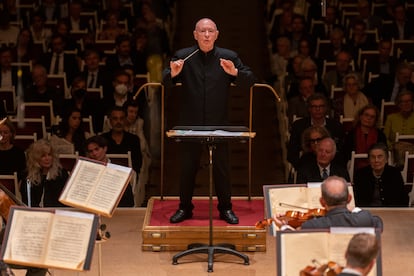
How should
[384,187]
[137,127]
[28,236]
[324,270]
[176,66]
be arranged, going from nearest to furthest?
[324,270], [28,236], [176,66], [384,187], [137,127]

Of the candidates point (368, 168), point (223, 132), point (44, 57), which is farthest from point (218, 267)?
point (44, 57)

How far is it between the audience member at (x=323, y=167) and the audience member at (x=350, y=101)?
6.90 ft

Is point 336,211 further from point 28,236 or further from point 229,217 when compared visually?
point 28,236

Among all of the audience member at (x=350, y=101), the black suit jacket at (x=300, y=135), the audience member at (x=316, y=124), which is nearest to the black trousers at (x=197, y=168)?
the black suit jacket at (x=300, y=135)

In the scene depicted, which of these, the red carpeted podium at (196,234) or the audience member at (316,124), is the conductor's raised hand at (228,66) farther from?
the audience member at (316,124)

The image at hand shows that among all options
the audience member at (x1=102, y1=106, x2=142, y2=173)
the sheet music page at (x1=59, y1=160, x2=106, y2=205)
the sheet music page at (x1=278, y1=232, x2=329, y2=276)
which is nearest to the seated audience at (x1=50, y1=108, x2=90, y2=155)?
the audience member at (x1=102, y1=106, x2=142, y2=173)

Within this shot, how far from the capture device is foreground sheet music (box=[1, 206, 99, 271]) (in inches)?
201

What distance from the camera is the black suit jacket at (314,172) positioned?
7203 millimetres

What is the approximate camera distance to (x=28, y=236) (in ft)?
17.1

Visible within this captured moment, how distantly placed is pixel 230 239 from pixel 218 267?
→ 1.02ft

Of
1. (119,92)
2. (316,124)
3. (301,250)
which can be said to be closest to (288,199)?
(301,250)

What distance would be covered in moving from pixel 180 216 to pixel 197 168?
0.36 m

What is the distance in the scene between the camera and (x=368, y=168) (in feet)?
24.7

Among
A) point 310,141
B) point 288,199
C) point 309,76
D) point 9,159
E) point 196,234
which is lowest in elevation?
point 196,234
